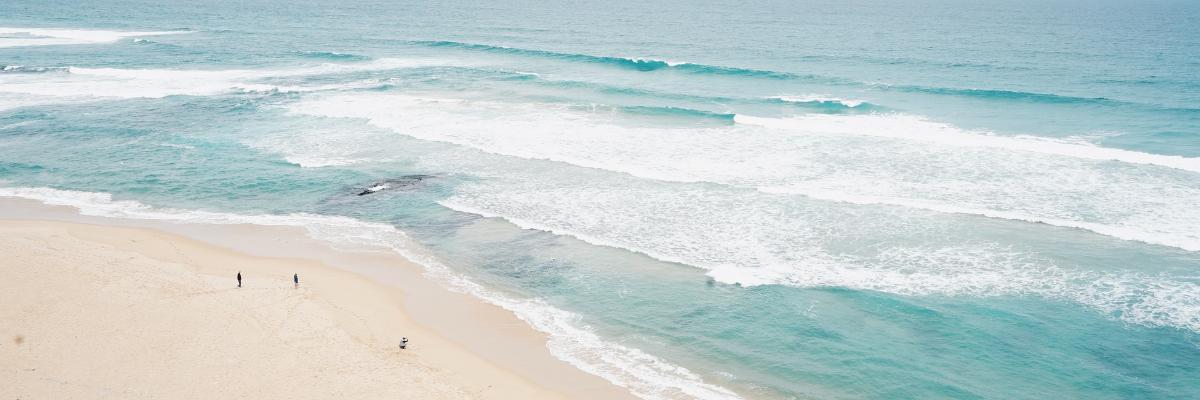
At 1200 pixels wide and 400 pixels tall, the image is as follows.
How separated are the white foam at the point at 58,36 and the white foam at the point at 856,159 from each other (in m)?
47.1

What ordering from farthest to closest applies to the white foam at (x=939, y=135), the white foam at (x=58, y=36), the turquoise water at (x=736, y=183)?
the white foam at (x=58, y=36)
the white foam at (x=939, y=135)
the turquoise water at (x=736, y=183)

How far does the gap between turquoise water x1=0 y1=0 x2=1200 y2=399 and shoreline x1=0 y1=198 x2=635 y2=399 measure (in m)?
0.99

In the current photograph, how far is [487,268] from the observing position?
26297mm

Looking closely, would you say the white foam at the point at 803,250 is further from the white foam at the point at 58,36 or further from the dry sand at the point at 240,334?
the white foam at the point at 58,36

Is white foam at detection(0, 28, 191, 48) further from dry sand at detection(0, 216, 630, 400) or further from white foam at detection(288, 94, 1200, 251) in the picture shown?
dry sand at detection(0, 216, 630, 400)

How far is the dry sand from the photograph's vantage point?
1844cm

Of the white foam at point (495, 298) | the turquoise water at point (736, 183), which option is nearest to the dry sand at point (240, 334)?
the white foam at point (495, 298)

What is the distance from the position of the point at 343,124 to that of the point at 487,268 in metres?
23.1

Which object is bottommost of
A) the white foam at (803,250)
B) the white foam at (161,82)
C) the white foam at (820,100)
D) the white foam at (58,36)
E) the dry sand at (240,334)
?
the dry sand at (240,334)

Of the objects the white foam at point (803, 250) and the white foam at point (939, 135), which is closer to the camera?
the white foam at point (803, 250)

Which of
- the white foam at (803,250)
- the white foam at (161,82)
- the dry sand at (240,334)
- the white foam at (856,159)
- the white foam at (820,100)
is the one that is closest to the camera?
the dry sand at (240,334)

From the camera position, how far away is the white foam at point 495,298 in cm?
1950

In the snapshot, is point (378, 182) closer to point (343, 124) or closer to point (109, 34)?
point (343, 124)

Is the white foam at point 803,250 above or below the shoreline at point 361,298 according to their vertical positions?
above
